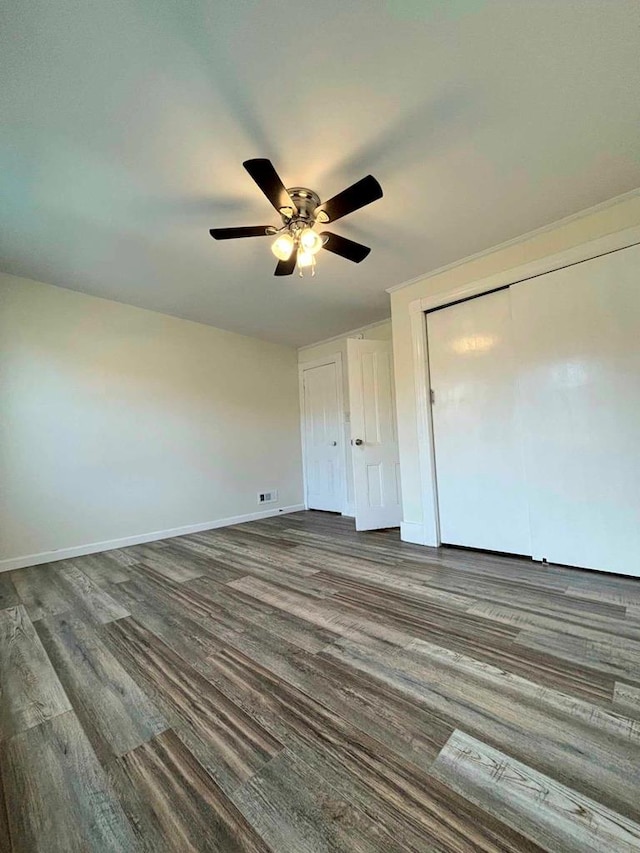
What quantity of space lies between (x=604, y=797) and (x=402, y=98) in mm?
2511

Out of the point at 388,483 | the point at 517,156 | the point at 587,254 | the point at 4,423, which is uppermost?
the point at 517,156

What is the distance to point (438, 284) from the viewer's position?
2918 mm

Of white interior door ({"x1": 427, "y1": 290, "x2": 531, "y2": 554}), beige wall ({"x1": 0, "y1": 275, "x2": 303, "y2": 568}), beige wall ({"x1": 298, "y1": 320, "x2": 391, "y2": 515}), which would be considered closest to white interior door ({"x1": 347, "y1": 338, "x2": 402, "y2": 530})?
beige wall ({"x1": 298, "y1": 320, "x2": 391, "y2": 515})

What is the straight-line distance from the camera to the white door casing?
15.0 ft

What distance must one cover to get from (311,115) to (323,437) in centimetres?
362

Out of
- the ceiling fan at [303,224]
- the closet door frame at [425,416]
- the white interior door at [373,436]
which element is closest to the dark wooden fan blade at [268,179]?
the ceiling fan at [303,224]

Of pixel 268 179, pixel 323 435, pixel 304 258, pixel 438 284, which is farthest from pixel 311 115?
pixel 323 435

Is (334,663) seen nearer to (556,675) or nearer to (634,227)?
(556,675)

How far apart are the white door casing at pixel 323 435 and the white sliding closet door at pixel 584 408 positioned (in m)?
2.48

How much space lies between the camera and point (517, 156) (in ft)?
5.78

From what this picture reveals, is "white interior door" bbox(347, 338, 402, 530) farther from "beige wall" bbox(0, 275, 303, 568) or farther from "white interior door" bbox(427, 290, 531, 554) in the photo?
"beige wall" bbox(0, 275, 303, 568)

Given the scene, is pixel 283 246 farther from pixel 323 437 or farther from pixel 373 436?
pixel 323 437

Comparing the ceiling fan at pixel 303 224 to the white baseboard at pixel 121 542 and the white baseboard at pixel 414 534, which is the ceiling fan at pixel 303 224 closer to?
the white baseboard at pixel 414 534

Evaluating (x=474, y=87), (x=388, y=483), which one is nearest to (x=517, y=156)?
(x=474, y=87)
